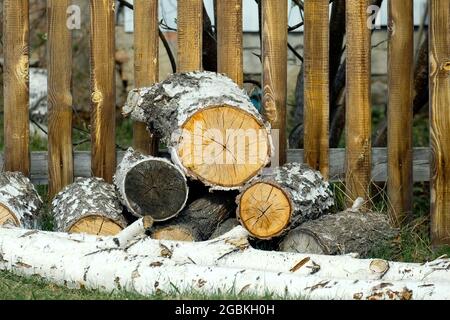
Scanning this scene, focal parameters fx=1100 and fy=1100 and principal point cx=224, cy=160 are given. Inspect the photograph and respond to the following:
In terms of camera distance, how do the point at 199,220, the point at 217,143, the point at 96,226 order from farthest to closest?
1. the point at 199,220
2. the point at 96,226
3. the point at 217,143

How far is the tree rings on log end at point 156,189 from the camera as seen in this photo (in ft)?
18.1

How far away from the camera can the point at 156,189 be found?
18.2ft

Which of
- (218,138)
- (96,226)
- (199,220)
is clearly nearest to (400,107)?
(218,138)

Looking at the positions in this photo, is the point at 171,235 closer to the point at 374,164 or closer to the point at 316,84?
the point at 316,84

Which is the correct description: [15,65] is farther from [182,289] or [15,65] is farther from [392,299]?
[392,299]

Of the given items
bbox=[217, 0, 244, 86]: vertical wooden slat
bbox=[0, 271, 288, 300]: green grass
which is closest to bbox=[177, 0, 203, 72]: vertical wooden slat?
bbox=[217, 0, 244, 86]: vertical wooden slat

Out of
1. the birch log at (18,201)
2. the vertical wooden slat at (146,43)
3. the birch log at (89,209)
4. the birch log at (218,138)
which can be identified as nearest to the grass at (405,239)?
the birch log at (218,138)

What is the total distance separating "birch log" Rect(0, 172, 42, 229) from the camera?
564 centimetres

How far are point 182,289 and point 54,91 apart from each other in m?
1.85

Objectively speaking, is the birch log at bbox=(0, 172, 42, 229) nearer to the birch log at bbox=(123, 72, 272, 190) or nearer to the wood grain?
the birch log at bbox=(123, 72, 272, 190)

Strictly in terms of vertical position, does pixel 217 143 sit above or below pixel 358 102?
below

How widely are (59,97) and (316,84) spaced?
1.42m

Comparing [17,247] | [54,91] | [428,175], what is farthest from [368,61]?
[17,247]

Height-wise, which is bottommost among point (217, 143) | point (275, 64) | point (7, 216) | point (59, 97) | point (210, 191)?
point (7, 216)
